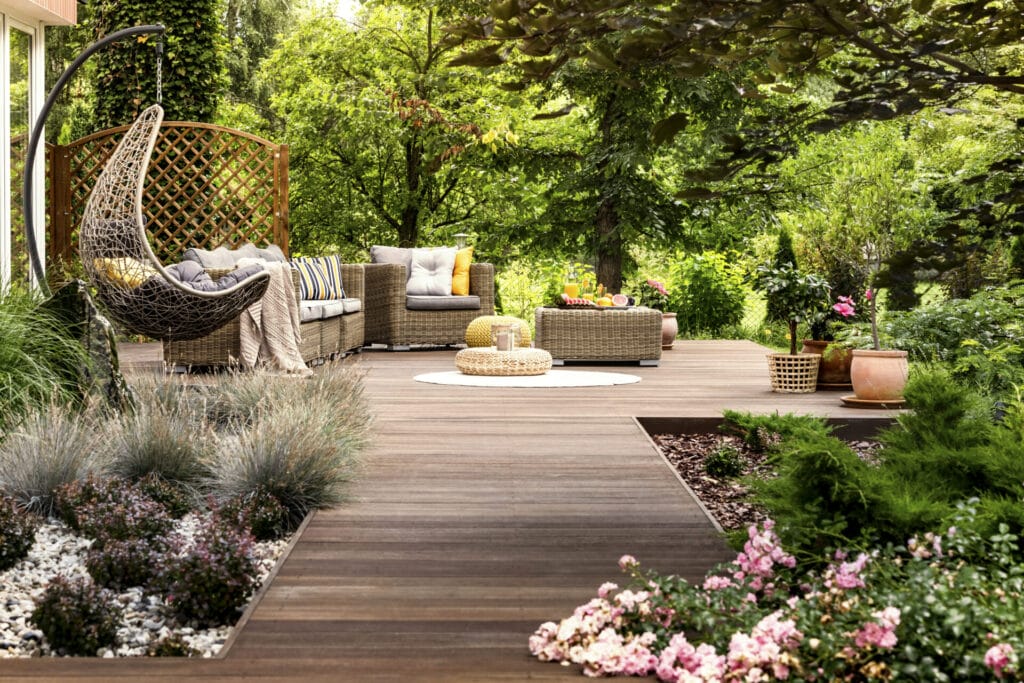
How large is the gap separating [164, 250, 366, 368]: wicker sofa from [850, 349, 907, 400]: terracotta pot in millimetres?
3265

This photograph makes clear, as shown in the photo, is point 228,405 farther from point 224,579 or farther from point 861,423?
point 861,423

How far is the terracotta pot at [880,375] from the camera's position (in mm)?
5664

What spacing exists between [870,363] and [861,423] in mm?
834

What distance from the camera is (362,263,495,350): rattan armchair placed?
361 inches

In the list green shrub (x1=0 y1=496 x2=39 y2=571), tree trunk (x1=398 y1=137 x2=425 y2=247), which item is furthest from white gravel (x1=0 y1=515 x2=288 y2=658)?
tree trunk (x1=398 y1=137 x2=425 y2=247)

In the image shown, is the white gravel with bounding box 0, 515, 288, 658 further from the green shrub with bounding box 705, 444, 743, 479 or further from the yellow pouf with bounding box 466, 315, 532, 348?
the yellow pouf with bounding box 466, 315, 532, 348

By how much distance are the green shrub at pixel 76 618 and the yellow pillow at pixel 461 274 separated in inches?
287

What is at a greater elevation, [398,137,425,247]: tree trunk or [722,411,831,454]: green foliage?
[398,137,425,247]: tree trunk

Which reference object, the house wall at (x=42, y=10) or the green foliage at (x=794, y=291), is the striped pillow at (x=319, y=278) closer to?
the house wall at (x=42, y=10)

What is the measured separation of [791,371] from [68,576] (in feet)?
14.9

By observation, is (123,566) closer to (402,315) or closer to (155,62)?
(402,315)

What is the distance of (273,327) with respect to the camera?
21.9 ft

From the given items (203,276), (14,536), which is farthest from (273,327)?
(14,536)

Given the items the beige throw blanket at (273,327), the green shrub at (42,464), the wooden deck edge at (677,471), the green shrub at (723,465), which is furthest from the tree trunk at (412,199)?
the green shrub at (42,464)
